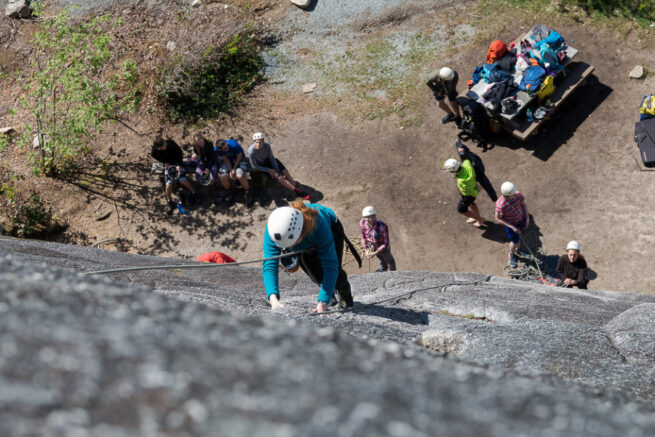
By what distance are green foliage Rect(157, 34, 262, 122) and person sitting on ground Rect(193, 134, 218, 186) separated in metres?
2.06

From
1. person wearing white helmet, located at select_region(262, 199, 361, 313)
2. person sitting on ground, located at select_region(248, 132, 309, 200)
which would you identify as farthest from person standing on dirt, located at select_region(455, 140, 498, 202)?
person wearing white helmet, located at select_region(262, 199, 361, 313)

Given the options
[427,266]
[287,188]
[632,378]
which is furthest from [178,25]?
[632,378]

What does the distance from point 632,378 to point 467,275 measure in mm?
4038

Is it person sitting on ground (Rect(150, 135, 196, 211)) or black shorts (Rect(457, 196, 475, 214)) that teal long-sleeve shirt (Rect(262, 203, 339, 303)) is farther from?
person sitting on ground (Rect(150, 135, 196, 211))

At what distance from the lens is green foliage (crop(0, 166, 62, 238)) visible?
10711 millimetres

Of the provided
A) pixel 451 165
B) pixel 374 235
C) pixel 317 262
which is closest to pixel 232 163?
pixel 374 235

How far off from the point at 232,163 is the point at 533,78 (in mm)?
6199

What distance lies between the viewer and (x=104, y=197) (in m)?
11.6

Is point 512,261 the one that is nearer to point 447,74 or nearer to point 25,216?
point 447,74

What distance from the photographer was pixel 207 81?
12586mm

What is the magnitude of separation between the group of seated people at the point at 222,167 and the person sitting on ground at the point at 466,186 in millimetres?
3249

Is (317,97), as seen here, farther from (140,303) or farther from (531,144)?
(140,303)

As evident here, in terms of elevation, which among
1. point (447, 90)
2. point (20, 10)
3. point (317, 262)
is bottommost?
point (317, 262)

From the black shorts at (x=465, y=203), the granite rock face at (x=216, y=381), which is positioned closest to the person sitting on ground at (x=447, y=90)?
the black shorts at (x=465, y=203)
